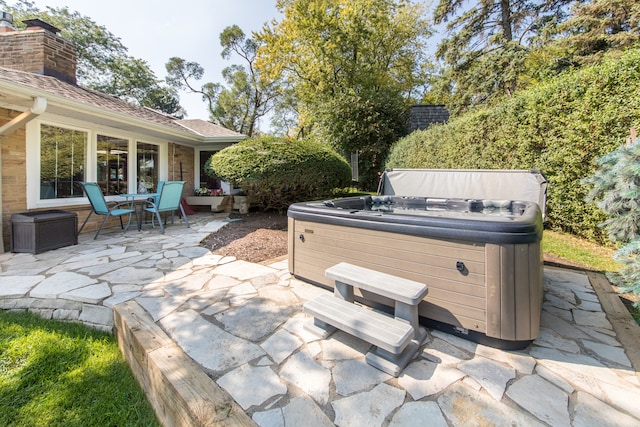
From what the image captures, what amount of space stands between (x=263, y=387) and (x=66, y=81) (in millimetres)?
7838

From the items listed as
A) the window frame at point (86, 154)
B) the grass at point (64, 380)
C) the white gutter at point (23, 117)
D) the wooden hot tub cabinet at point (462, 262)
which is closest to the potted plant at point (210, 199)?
the window frame at point (86, 154)

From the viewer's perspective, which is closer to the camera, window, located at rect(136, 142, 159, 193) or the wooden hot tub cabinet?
the wooden hot tub cabinet

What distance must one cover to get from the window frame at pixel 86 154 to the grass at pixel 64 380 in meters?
3.32

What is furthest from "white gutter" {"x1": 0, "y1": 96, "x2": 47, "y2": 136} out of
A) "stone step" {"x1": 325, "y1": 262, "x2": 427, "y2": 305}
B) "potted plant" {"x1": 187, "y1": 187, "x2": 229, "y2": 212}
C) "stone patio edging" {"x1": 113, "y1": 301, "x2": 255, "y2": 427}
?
"stone step" {"x1": 325, "y1": 262, "x2": 427, "y2": 305}

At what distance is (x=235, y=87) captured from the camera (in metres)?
18.7

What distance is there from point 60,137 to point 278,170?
13.2 ft

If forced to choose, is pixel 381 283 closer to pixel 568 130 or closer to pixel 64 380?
pixel 64 380

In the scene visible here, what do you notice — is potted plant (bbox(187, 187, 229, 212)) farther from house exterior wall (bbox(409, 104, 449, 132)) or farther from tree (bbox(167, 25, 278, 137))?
tree (bbox(167, 25, 278, 137))

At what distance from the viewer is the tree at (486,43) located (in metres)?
9.31

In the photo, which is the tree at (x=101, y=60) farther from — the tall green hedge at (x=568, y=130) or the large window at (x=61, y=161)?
the tall green hedge at (x=568, y=130)

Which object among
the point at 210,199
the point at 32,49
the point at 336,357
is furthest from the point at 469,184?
the point at 32,49

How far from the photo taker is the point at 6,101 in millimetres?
3969

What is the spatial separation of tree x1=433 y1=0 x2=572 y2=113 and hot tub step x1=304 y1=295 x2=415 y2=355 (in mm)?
10687

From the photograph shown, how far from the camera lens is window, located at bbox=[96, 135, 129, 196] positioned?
5812mm
